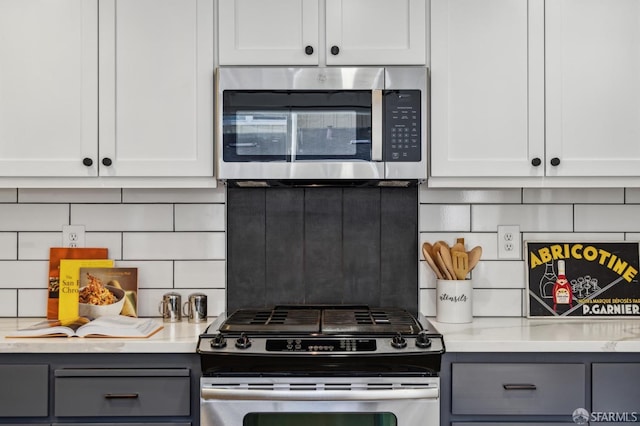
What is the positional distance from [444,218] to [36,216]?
A: 1.60 metres

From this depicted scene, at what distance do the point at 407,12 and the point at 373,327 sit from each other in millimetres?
1079

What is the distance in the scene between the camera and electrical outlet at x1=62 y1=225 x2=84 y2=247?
253 centimetres

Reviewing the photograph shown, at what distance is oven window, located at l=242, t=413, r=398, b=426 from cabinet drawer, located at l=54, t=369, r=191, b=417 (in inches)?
9.4

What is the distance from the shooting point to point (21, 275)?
2.52 meters

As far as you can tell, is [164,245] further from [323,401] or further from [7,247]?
[323,401]

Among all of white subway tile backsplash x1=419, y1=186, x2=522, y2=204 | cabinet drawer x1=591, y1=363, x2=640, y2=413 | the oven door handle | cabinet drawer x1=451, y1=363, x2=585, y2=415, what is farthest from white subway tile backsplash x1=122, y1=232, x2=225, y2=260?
cabinet drawer x1=591, y1=363, x2=640, y2=413

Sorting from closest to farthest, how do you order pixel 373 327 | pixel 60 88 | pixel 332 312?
1. pixel 373 327
2. pixel 60 88
3. pixel 332 312

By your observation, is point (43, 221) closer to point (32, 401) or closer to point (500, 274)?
point (32, 401)

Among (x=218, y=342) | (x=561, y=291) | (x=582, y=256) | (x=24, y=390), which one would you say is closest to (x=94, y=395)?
(x=24, y=390)

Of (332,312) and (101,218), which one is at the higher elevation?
(101,218)

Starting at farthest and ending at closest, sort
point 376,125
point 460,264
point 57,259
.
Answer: point 57,259 < point 460,264 < point 376,125

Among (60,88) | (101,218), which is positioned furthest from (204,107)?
(101,218)

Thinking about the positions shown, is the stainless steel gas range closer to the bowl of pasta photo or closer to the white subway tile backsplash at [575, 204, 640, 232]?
the bowl of pasta photo

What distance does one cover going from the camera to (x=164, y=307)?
7.86 feet
